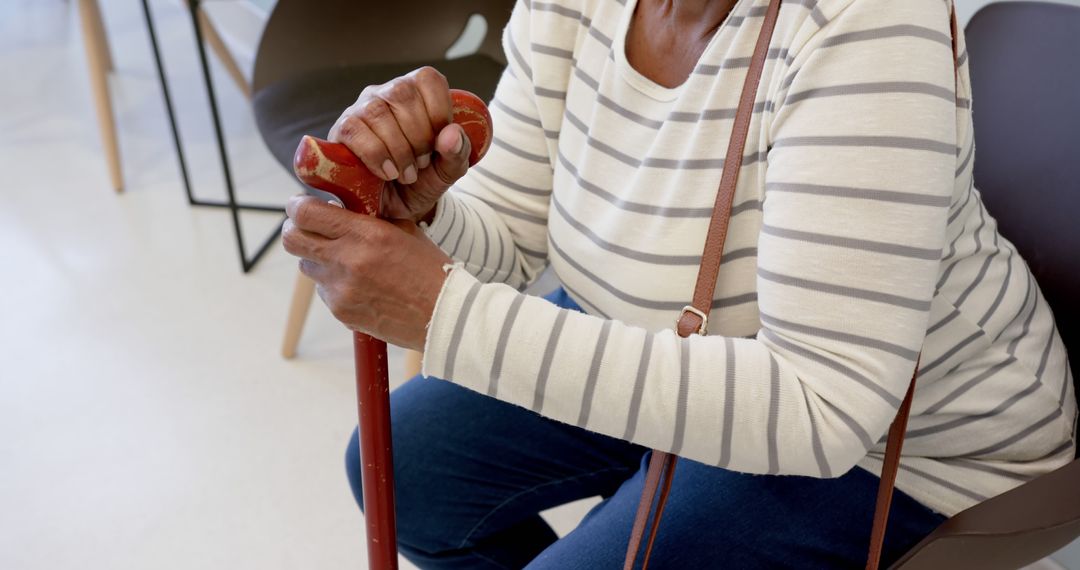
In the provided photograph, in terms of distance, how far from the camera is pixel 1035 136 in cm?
92

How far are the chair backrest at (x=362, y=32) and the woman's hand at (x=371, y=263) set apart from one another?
3.61 feet

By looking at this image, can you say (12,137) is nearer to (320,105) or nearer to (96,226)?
(96,226)

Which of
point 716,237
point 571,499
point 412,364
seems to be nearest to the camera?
point 716,237

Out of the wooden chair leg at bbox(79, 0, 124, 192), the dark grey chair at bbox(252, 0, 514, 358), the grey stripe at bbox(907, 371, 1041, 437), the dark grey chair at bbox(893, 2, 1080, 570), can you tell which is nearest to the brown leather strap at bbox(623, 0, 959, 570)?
the grey stripe at bbox(907, 371, 1041, 437)

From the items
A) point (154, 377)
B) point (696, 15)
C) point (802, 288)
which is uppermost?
point (696, 15)

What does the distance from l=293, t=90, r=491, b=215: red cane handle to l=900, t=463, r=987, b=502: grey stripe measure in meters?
0.46

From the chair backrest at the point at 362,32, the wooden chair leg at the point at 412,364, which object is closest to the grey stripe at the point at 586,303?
the wooden chair leg at the point at 412,364

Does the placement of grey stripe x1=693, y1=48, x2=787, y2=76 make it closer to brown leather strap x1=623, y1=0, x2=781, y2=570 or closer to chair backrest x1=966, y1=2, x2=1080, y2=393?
brown leather strap x1=623, y1=0, x2=781, y2=570

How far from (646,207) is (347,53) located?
3.68 feet

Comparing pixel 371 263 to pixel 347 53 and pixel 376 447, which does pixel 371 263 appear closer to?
pixel 376 447

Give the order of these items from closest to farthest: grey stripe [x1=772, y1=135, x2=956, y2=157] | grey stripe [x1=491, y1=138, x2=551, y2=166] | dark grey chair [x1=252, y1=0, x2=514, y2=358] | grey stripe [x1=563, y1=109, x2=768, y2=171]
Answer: grey stripe [x1=772, y1=135, x2=956, y2=157] < grey stripe [x1=563, y1=109, x2=768, y2=171] < grey stripe [x1=491, y1=138, x2=551, y2=166] < dark grey chair [x1=252, y1=0, x2=514, y2=358]

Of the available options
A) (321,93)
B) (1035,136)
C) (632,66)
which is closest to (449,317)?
(632,66)

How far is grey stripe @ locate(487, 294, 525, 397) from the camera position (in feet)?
2.14

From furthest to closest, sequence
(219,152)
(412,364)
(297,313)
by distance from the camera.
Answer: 1. (219,152)
2. (297,313)
3. (412,364)
